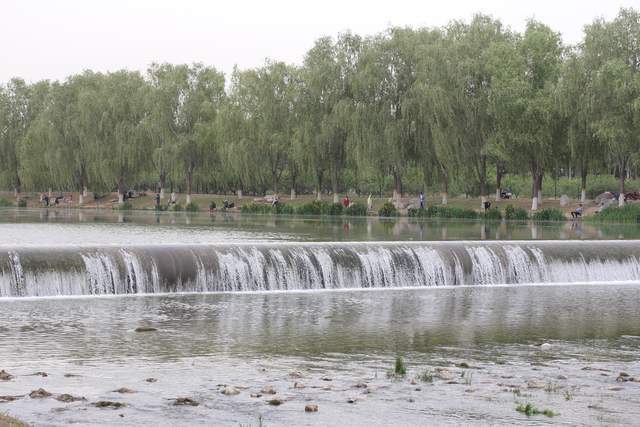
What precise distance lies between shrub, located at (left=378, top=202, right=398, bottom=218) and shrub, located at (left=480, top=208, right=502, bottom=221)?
6225 mm

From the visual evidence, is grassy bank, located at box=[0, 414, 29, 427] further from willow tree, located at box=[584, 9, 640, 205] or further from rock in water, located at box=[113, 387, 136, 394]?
willow tree, located at box=[584, 9, 640, 205]

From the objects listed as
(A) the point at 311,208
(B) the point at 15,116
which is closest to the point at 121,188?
(B) the point at 15,116

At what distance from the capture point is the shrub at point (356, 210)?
2632 inches

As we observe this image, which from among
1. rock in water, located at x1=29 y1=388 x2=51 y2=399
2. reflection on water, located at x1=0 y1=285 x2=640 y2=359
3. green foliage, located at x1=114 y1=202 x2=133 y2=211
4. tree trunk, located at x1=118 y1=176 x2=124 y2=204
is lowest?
reflection on water, located at x1=0 y1=285 x2=640 y2=359

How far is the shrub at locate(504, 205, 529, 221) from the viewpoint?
2376 inches

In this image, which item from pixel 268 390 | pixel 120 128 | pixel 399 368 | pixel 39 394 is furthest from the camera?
pixel 120 128

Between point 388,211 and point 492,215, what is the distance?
7.44m

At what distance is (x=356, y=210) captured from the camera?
220 feet

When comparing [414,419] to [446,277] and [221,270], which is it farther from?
[446,277]

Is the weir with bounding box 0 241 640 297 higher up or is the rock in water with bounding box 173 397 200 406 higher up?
the weir with bounding box 0 241 640 297

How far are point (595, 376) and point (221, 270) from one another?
1325 cm

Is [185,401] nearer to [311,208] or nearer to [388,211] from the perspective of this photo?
[388,211]

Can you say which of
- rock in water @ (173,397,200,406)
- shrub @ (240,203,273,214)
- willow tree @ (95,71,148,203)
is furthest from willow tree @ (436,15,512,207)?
rock in water @ (173,397,200,406)

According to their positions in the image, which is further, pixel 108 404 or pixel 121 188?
pixel 121 188
